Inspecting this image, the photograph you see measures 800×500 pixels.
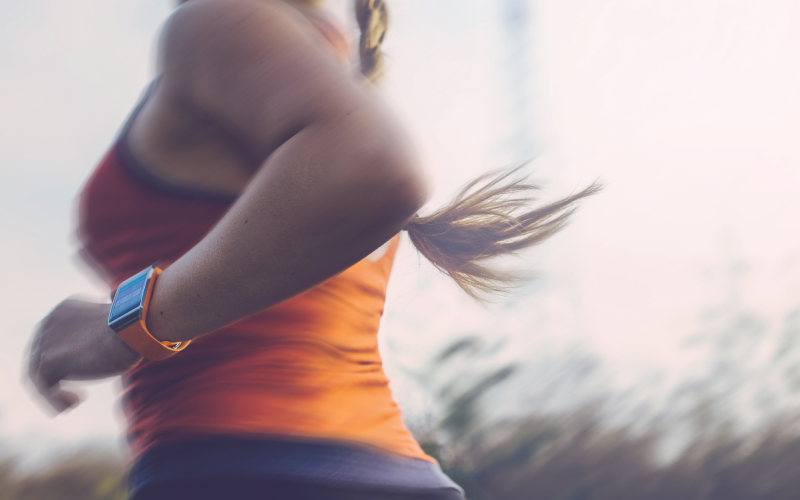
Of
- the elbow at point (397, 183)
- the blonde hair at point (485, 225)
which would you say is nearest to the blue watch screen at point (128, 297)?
the elbow at point (397, 183)

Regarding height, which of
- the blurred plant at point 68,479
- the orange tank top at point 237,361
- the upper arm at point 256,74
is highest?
the upper arm at point 256,74

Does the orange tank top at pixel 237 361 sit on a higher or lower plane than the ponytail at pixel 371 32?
lower

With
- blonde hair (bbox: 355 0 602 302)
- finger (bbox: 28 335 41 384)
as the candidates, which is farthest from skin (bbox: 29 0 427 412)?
blonde hair (bbox: 355 0 602 302)

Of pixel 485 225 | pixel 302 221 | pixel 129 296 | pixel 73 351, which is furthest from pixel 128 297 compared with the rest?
pixel 485 225

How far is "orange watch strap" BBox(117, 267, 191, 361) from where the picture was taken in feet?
1.67

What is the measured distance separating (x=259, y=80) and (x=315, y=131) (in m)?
0.08

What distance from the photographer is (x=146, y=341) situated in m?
0.51

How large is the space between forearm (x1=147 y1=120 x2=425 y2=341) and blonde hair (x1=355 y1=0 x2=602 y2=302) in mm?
343

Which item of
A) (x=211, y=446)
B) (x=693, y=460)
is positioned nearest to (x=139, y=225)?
(x=211, y=446)

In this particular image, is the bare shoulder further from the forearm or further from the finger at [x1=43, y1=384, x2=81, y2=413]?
the finger at [x1=43, y1=384, x2=81, y2=413]

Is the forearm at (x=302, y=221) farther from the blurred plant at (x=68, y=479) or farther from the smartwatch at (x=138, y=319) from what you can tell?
the blurred plant at (x=68, y=479)

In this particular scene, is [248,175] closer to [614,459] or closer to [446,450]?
[446,450]

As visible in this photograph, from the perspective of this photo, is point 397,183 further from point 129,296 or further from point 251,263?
point 129,296

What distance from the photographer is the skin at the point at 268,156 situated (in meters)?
0.45
